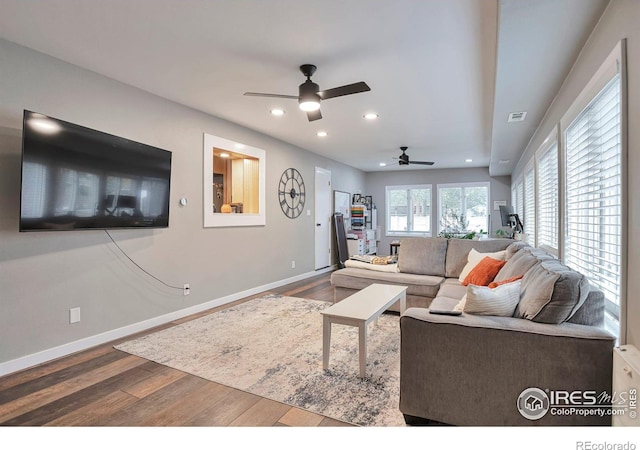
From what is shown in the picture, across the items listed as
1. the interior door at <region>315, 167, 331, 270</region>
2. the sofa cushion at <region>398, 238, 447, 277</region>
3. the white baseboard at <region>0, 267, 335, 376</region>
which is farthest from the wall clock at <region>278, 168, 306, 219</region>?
the sofa cushion at <region>398, 238, 447, 277</region>

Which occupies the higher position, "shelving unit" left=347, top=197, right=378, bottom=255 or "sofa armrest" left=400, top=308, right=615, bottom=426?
"shelving unit" left=347, top=197, right=378, bottom=255

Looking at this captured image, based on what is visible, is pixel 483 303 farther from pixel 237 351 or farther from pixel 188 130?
pixel 188 130

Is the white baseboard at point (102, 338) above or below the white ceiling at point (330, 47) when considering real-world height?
below

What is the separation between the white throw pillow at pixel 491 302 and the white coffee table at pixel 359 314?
2.50 feet

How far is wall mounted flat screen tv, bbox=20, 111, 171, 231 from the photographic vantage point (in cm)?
245

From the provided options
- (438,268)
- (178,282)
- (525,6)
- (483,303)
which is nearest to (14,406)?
(178,282)

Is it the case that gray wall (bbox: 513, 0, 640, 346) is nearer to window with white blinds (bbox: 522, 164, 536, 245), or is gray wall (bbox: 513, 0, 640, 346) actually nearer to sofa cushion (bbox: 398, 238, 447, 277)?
sofa cushion (bbox: 398, 238, 447, 277)

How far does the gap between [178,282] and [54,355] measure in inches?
52.0

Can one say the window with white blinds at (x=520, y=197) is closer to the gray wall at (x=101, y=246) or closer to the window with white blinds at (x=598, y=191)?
the window with white blinds at (x=598, y=191)

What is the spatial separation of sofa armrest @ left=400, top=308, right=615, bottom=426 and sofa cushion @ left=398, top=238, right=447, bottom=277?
8.15ft

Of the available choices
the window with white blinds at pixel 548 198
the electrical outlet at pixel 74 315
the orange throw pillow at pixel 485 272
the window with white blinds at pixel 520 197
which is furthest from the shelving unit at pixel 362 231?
the electrical outlet at pixel 74 315

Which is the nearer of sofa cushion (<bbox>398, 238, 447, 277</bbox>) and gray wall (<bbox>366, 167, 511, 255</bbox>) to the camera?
sofa cushion (<bbox>398, 238, 447, 277</bbox>)

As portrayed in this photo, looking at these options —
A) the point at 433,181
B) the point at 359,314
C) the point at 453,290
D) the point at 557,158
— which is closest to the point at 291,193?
the point at 453,290

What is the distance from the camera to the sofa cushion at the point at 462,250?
4152 mm
